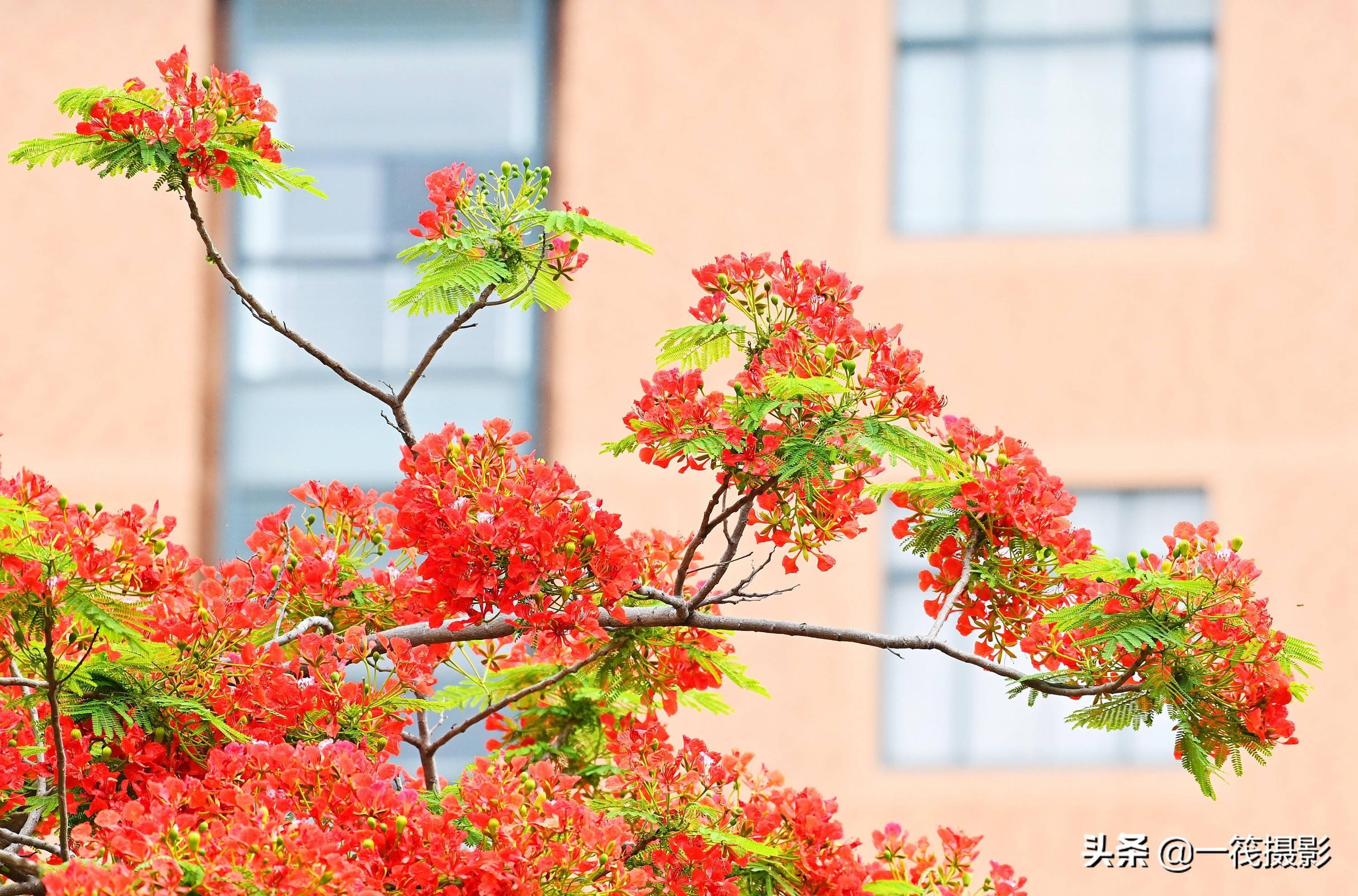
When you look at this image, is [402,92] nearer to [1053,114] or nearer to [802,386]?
[1053,114]

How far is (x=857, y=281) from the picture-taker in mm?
9516

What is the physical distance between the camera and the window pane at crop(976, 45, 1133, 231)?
10.0m

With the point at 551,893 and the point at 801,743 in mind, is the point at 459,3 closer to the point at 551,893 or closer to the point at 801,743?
the point at 801,743

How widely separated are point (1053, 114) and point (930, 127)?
782 millimetres

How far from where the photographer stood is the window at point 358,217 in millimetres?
10078

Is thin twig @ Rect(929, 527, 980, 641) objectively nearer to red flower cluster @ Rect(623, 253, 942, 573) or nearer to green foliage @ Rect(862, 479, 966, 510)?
green foliage @ Rect(862, 479, 966, 510)

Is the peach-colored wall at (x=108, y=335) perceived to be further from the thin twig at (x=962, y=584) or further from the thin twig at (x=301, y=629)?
the thin twig at (x=962, y=584)

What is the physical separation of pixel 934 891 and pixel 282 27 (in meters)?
8.03

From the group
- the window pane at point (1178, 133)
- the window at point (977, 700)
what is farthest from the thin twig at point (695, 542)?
the window pane at point (1178, 133)

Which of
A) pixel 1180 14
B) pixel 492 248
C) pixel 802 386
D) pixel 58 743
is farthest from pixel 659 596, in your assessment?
pixel 1180 14

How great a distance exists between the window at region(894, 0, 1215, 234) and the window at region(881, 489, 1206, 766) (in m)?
1.84

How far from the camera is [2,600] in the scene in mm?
3064

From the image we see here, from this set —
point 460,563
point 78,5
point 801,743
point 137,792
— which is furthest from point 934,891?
point 78,5

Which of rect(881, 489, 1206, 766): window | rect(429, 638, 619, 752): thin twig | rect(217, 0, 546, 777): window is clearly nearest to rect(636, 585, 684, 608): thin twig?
rect(429, 638, 619, 752): thin twig
